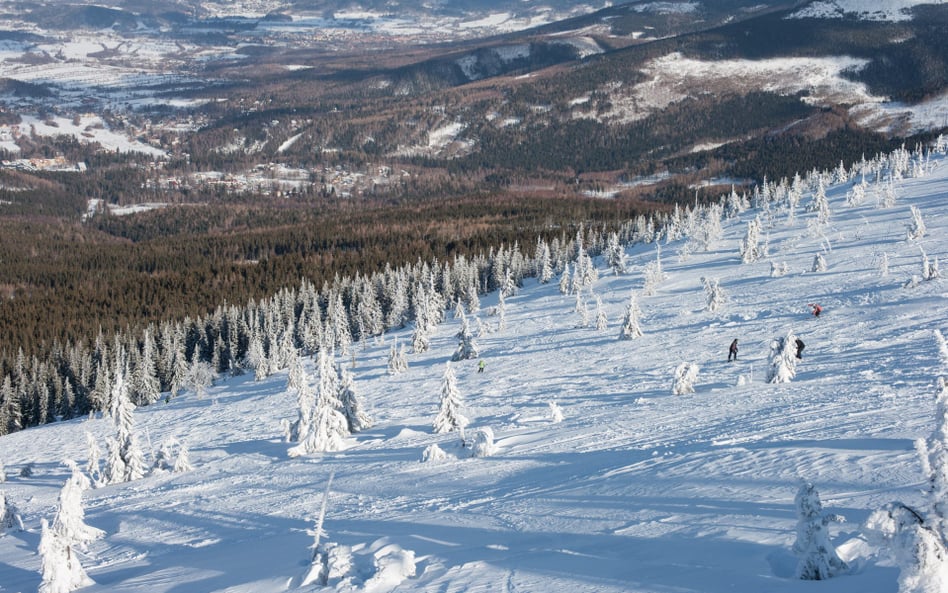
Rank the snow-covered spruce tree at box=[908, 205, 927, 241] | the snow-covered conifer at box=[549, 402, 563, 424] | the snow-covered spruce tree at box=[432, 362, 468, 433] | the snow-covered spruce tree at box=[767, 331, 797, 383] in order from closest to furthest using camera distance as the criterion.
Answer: the snow-covered spruce tree at box=[767, 331, 797, 383], the snow-covered conifer at box=[549, 402, 563, 424], the snow-covered spruce tree at box=[432, 362, 468, 433], the snow-covered spruce tree at box=[908, 205, 927, 241]

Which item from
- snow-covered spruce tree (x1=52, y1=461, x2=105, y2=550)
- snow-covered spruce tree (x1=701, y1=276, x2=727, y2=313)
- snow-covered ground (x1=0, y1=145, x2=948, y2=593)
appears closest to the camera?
snow-covered ground (x1=0, y1=145, x2=948, y2=593)

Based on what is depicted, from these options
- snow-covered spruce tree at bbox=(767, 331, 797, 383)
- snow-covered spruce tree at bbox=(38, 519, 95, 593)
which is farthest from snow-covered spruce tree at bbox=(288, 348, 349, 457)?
snow-covered spruce tree at bbox=(767, 331, 797, 383)

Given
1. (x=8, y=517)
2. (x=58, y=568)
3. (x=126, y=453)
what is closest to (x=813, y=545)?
(x=58, y=568)

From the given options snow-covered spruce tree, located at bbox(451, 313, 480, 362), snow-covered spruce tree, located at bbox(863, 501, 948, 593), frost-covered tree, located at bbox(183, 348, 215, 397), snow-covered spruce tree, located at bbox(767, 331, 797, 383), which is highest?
snow-covered spruce tree, located at bbox(863, 501, 948, 593)

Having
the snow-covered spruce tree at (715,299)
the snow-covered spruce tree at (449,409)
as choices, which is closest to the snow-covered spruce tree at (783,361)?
the snow-covered spruce tree at (449,409)

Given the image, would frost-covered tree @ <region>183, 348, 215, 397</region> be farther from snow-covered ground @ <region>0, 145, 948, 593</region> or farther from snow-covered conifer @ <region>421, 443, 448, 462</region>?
snow-covered conifer @ <region>421, 443, 448, 462</region>

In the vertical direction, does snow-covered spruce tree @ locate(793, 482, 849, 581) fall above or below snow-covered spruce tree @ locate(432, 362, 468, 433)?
above

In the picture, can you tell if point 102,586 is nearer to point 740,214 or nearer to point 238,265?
point 740,214
